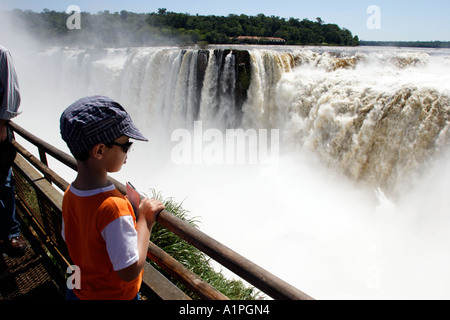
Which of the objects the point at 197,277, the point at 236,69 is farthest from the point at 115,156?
the point at 236,69

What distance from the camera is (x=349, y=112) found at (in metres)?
7.83

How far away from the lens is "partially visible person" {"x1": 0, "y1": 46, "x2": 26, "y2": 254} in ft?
6.73

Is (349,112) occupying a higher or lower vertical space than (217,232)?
higher

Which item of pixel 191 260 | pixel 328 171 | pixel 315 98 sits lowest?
pixel 191 260

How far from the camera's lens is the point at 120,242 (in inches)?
38.4

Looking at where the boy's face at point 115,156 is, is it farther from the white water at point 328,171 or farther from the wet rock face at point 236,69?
the wet rock face at point 236,69

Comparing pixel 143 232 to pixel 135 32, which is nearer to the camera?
pixel 143 232

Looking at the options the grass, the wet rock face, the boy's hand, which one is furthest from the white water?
the boy's hand

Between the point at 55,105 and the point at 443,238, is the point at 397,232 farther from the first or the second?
the point at 55,105

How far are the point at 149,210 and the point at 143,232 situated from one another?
0.34 ft

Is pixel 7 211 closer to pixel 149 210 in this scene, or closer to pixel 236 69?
pixel 149 210

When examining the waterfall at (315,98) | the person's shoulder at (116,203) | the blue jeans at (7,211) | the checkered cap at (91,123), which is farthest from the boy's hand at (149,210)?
the waterfall at (315,98)
